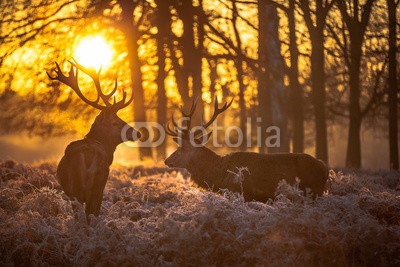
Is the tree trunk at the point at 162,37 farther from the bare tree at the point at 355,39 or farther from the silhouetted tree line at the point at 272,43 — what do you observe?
the bare tree at the point at 355,39

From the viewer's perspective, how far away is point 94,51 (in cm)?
1811

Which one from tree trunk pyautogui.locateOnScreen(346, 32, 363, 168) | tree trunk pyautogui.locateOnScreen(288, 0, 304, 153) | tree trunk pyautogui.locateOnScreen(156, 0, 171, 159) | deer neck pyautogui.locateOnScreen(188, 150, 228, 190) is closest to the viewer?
deer neck pyautogui.locateOnScreen(188, 150, 228, 190)

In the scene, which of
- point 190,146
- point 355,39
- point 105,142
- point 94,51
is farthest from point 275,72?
point 105,142

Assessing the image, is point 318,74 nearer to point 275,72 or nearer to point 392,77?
point 275,72

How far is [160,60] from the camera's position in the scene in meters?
20.7

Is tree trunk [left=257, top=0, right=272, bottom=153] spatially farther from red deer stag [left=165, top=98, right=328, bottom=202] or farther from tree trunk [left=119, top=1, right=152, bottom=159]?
red deer stag [left=165, top=98, right=328, bottom=202]

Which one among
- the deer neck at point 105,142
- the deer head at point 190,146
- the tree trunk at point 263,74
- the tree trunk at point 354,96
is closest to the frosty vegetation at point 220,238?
the deer neck at point 105,142

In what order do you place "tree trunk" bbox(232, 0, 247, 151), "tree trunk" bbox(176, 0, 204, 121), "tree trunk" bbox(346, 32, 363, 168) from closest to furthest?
1. "tree trunk" bbox(176, 0, 204, 121)
2. "tree trunk" bbox(232, 0, 247, 151)
3. "tree trunk" bbox(346, 32, 363, 168)

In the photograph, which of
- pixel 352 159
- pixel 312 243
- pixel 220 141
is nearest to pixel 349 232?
pixel 312 243

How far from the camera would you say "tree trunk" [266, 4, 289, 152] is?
1798cm

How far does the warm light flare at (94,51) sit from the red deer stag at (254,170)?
5145 millimetres

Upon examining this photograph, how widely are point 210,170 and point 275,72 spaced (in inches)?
263

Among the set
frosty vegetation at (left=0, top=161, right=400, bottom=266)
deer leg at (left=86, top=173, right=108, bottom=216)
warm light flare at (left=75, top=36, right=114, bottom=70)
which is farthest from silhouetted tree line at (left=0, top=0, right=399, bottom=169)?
frosty vegetation at (left=0, top=161, right=400, bottom=266)

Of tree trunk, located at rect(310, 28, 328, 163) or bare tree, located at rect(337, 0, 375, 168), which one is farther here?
bare tree, located at rect(337, 0, 375, 168)
